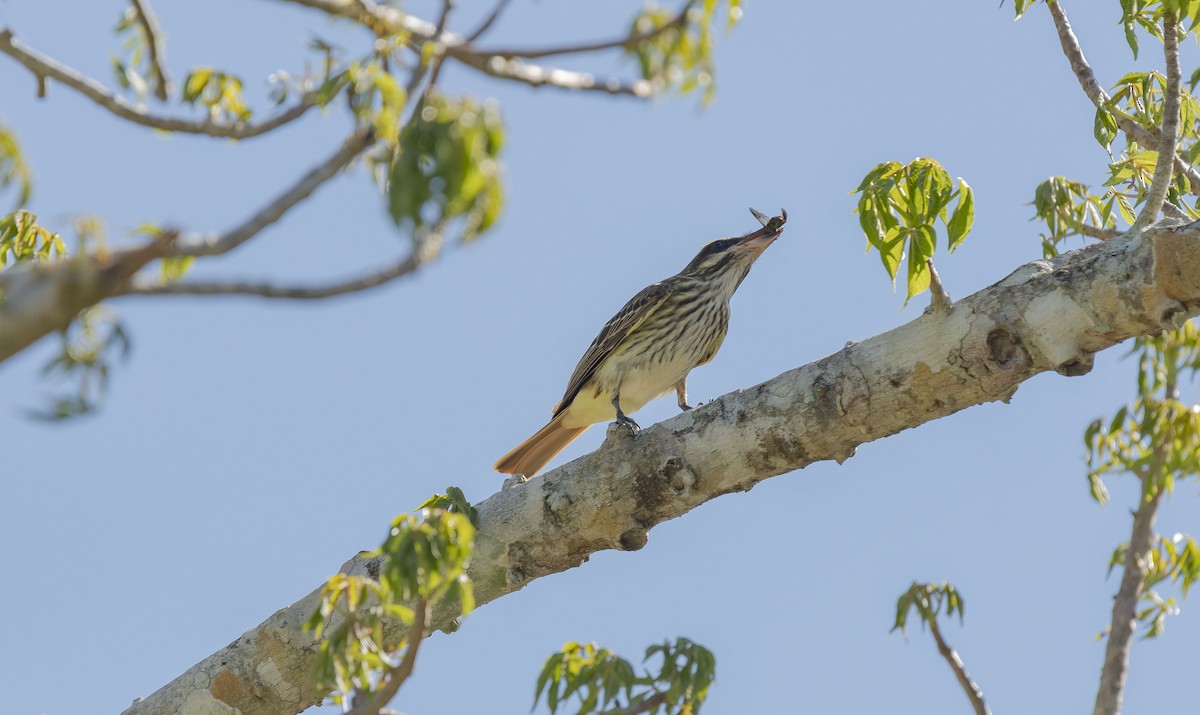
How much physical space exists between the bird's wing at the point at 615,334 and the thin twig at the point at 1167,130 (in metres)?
3.64

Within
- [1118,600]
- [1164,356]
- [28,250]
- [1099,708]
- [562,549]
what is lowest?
[1099,708]

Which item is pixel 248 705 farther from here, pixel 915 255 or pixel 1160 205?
pixel 1160 205

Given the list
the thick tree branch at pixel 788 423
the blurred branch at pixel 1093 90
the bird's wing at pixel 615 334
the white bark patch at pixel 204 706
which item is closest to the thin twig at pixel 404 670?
the thick tree branch at pixel 788 423

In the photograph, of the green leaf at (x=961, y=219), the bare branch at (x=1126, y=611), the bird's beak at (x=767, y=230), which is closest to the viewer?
the bare branch at (x=1126, y=611)

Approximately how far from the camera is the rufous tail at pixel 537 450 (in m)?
7.59

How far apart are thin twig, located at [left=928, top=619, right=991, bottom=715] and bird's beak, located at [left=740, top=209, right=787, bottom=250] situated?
3292mm

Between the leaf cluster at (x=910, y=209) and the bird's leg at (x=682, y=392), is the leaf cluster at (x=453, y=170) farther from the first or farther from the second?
the bird's leg at (x=682, y=392)

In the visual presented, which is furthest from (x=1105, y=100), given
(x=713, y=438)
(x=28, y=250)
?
(x=28, y=250)

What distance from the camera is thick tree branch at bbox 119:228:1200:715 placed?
4.30 metres

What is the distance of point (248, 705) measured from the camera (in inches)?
195

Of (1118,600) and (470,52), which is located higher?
(470,52)

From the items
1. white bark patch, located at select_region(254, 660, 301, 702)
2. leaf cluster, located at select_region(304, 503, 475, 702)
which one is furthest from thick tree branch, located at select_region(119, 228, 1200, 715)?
leaf cluster, located at select_region(304, 503, 475, 702)

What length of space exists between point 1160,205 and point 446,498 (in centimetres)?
267

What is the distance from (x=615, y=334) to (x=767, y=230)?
3.51 feet
